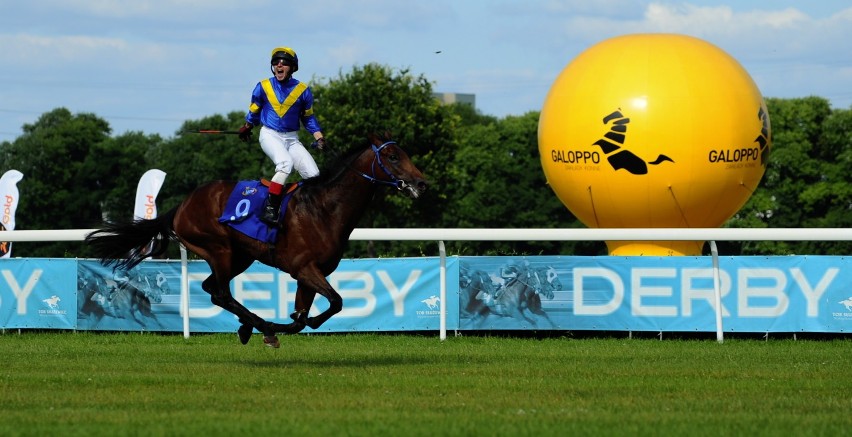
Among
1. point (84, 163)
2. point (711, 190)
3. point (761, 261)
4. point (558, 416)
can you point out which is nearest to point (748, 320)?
point (761, 261)

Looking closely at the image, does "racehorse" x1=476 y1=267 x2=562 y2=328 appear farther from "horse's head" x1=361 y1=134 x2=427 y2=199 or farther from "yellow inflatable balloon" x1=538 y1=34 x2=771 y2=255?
"horse's head" x1=361 y1=134 x2=427 y2=199

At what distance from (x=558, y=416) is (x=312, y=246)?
13.9 ft

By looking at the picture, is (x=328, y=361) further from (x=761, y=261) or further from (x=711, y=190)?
(x=711, y=190)

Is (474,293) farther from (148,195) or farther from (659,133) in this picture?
(148,195)

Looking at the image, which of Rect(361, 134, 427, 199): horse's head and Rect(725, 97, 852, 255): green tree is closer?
Rect(361, 134, 427, 199): horse's head

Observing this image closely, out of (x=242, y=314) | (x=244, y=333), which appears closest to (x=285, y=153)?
(x=242, y=314)

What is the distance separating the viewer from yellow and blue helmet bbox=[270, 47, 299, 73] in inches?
496

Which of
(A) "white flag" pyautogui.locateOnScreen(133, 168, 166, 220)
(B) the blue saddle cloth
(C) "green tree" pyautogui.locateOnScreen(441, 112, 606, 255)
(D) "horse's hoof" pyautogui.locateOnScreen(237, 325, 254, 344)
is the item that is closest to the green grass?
(D) "horse's hoof" pyautogui.locateOnScreen(237, 325, 254, 344)

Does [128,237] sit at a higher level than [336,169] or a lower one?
lower

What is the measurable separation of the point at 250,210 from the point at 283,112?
99 centimetres

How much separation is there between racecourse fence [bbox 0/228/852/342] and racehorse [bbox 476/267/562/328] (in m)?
0.10

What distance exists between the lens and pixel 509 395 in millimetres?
9688

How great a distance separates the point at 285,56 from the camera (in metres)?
12.6

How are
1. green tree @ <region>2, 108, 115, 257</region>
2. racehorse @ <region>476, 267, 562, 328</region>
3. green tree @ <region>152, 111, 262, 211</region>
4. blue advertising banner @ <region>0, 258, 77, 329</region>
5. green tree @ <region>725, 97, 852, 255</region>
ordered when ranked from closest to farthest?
racehorse @ <region>476, 267, 562, 328</region> < blue advertising banner @ <region>0, 258, 77, 329</region> < green tree @ <region>725, 97, 852, 255</region> < green tree @ <region>2, 108, 115, 257</region> < green tree @ <region>152, 111, 262, 211</region>
